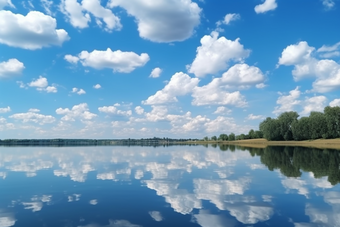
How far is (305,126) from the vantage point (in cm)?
14350

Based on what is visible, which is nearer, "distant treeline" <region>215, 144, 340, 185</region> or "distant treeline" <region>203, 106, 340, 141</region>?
"distant treeline" <region>215, 144, 340, 185</region>

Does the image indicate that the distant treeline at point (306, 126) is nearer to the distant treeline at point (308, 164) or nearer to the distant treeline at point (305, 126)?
the distant treeline at point (305, 126)

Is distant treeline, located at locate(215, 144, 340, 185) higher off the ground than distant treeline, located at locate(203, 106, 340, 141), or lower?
lower

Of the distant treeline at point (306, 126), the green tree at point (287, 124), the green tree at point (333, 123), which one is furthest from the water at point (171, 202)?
the green tree at point (287, 124)

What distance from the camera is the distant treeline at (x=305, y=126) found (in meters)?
134

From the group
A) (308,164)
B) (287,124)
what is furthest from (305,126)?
(308,164)

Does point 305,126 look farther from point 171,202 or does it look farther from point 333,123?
point 171,202

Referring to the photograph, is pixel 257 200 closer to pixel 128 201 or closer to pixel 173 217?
pixel 173 217

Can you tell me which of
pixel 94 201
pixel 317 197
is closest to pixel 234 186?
pixel 317 197

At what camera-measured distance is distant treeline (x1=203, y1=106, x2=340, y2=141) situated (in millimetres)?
133500

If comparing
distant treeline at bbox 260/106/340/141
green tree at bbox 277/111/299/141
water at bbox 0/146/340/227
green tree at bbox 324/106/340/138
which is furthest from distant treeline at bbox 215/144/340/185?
green tree at bbox 277/111/299/141

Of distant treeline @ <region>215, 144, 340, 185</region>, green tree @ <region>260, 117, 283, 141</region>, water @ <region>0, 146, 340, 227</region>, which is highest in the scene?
green tree @ <region>260, 117, 283, 141</region>

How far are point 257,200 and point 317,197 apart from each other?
4353 mm

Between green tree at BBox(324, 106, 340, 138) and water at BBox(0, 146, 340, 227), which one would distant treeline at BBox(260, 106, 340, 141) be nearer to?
green tree at BBox(324, 106, 340, 138)
